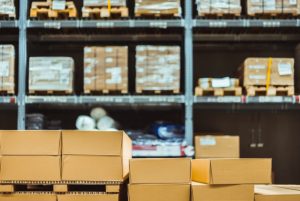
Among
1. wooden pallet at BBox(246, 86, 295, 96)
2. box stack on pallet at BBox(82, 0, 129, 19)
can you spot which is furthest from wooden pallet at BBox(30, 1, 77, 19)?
wooden pallet at BBox(246, 86, 295, 96)

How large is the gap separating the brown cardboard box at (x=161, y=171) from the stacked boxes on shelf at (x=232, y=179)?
0.55ft

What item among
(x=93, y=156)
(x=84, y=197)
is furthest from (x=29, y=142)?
(x=84, y=197)

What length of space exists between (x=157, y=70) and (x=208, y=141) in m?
1.33

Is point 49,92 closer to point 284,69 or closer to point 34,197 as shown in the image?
point 34,197

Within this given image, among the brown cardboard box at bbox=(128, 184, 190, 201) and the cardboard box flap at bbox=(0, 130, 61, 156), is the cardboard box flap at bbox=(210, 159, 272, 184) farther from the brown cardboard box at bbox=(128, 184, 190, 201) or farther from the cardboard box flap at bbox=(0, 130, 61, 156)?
the cardboard box flap at bbox=(0, 130, 61, 156)

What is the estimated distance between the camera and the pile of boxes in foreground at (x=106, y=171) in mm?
4730

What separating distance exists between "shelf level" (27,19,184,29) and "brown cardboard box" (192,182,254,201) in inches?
141

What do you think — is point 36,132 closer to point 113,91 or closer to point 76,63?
point 113,91

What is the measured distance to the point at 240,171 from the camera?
15.8 ft

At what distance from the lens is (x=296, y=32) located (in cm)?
866

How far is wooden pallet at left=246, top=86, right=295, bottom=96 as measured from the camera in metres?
7.62

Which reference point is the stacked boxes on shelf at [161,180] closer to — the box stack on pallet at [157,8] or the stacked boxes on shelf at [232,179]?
the stacked boxes on shelf at [232,179]

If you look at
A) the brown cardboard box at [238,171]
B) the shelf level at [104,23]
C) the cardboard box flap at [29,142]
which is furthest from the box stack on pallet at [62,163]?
the shelf level at [104,23]

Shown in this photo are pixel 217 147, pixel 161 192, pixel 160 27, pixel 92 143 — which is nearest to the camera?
pixel 161 192
